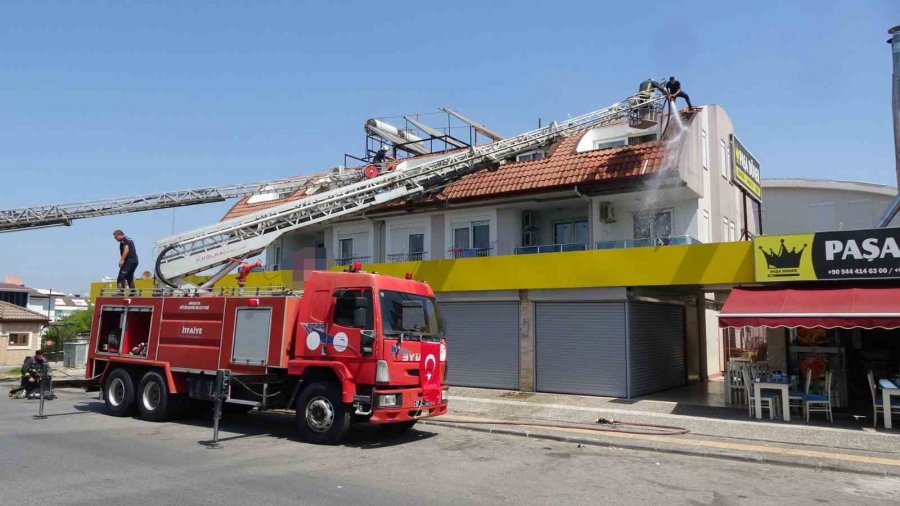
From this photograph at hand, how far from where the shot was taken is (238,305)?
13109mm

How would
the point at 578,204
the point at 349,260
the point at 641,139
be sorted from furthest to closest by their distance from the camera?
the point at 349,260 < the point at 641,139 < the point at 578,204

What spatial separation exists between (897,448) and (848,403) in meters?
5.38

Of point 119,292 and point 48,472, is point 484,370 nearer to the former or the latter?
point 119,292

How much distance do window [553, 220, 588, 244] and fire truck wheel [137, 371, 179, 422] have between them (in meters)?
13.7

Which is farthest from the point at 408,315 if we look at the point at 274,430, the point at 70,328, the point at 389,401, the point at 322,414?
the point at 70,328

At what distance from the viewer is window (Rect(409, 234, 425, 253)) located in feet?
77.4

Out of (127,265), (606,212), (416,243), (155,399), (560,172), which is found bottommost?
(155,399)

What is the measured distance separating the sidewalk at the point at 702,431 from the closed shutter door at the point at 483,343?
4.65 ft

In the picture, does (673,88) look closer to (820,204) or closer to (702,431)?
(702,431)

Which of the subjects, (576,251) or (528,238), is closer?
(576,251)

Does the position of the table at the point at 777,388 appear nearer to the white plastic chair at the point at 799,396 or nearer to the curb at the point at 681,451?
the white plastic chair at the point at 799,396

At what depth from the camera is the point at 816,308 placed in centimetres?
1353

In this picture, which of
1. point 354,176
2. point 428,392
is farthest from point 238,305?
point 354,176

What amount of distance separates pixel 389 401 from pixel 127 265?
30.0ft
